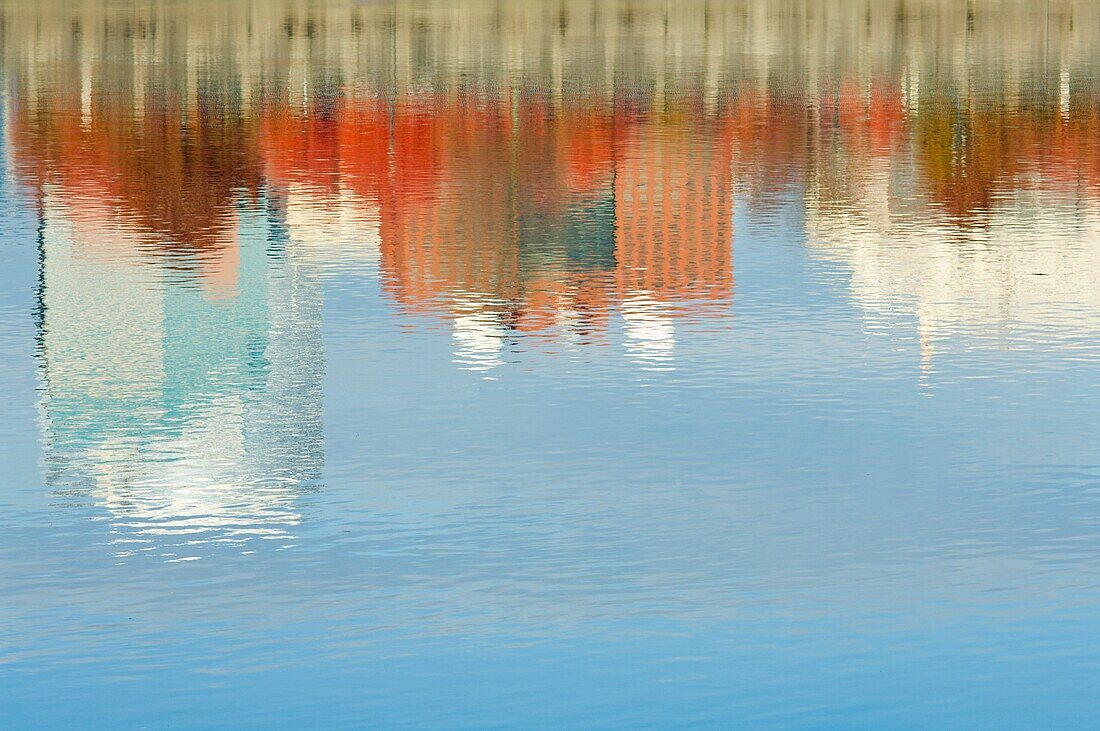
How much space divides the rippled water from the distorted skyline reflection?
0.34 feet

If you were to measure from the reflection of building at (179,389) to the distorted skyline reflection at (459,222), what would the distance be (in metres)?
0.05

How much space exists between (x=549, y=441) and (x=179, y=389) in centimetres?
381

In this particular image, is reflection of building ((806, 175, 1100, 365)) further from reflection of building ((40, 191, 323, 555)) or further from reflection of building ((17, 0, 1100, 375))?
reflection of building ((40, 191, 323, 555))

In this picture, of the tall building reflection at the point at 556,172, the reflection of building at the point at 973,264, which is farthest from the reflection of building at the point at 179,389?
the reflection of building at the point at 973,264

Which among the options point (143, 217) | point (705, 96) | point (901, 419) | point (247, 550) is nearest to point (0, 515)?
point (247, 550)

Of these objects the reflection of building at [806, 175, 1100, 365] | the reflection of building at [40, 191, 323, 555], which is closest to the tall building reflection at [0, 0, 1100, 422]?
the reflection of building at [806, 175, 1100, 365]

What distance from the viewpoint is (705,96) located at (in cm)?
6272

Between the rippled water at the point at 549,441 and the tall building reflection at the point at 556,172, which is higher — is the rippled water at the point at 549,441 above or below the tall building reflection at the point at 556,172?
below

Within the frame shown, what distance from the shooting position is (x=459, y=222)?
1153 inches

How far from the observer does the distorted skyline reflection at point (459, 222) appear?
1711cm

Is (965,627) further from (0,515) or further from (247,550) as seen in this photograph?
(0,515)

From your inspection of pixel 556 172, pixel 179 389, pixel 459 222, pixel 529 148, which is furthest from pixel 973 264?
pixel 529 148

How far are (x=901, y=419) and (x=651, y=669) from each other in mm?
6266

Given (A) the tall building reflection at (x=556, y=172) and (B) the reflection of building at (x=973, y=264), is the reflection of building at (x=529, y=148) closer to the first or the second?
(A) the tall building reflection at (x=556, y=172)
